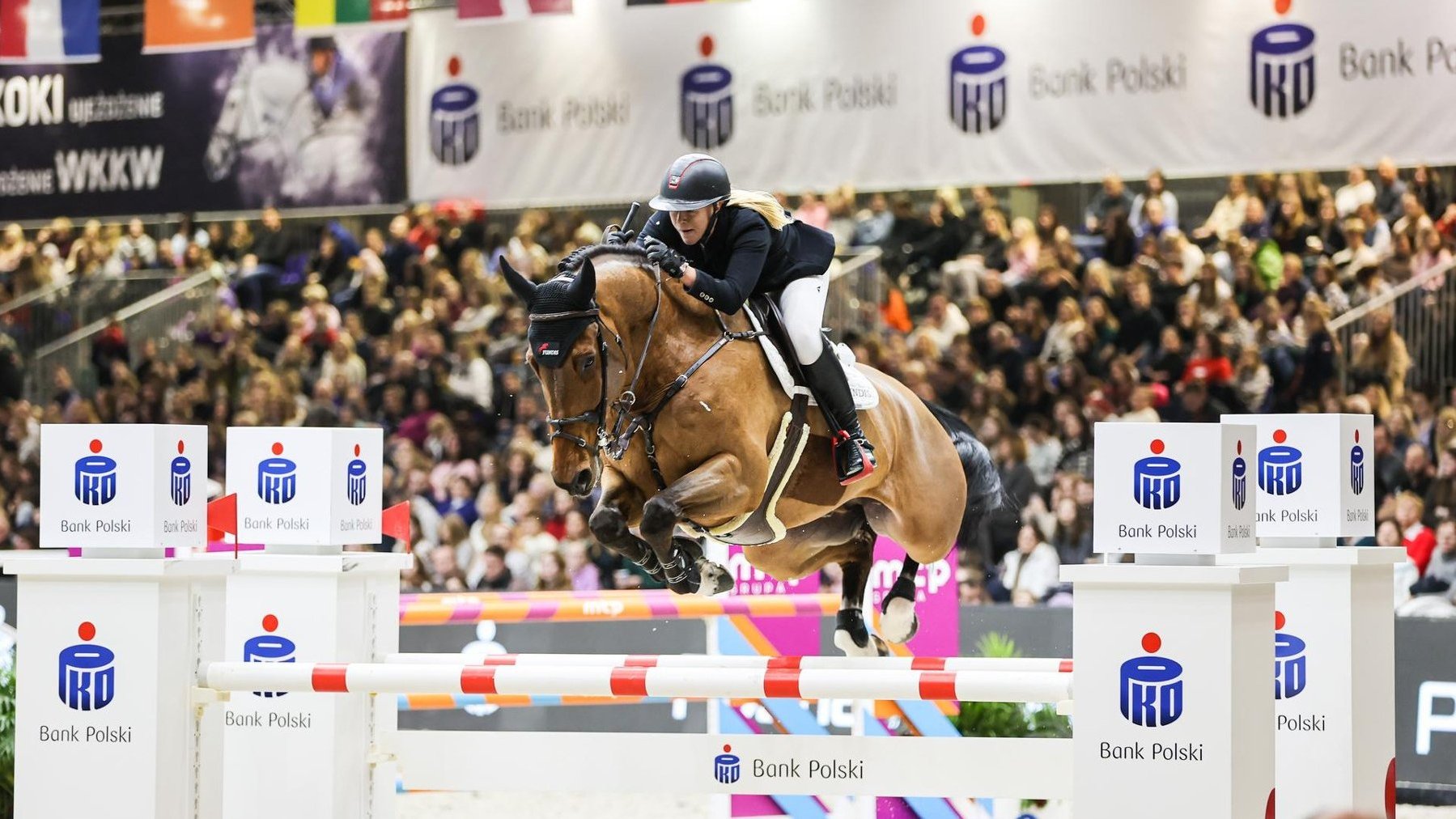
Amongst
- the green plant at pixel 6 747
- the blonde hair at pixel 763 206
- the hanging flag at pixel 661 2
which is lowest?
the green plant at pixel 6 747

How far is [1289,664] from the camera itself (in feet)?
17.7


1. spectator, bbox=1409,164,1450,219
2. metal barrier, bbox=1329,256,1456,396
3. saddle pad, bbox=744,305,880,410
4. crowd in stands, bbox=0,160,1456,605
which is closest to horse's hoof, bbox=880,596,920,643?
saddle pad, bbox=744,305,880,410

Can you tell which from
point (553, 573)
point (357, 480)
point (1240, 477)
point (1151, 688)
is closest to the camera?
point (1151, 688)

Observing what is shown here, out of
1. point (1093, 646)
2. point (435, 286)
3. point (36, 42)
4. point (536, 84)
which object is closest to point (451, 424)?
point (435, 286)

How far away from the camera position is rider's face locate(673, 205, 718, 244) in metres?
5.82

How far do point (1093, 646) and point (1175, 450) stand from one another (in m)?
0.55

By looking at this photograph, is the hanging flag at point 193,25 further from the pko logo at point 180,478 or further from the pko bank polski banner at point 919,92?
the pko logo at point 180,478

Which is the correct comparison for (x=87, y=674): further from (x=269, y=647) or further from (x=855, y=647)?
(x=855, y=647)

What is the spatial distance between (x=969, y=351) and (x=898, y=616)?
5759 mm

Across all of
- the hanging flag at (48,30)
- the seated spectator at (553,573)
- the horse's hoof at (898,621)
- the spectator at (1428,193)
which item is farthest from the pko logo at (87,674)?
the hanging flag at (48,30)

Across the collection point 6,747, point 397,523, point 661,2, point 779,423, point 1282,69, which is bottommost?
point 6,747

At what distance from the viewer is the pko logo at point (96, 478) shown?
208 inches

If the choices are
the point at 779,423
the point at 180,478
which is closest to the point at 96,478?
the point at 180,478

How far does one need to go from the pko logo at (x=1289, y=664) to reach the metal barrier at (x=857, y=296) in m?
7.46
